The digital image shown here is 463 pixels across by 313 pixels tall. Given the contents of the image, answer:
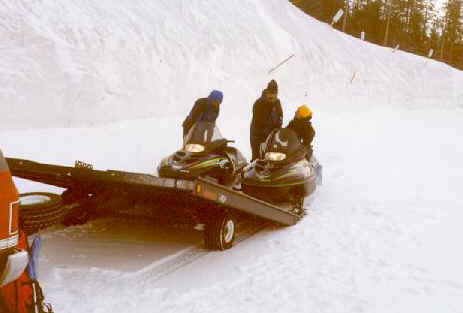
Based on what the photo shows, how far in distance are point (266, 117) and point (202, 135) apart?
2442 mm

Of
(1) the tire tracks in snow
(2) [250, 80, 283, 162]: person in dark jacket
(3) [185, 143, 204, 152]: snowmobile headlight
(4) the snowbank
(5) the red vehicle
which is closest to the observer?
(5) the red vehicle

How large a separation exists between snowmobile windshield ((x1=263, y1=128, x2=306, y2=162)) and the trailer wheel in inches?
67.8

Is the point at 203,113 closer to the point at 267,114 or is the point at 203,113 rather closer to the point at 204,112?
the point at 204,112

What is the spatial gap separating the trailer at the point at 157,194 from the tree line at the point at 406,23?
4222cm

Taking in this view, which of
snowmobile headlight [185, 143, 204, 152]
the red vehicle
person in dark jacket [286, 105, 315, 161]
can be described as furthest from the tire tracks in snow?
the red vehicle

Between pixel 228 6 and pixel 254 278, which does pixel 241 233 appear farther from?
pixel 228 6

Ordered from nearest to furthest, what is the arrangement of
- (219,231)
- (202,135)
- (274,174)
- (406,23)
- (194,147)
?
1. (219,231)
2. (194,147)
3. (202,135)
4. (274,174)
5. (406,23)

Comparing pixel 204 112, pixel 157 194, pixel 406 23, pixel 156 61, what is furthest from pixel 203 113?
pixel 406 23

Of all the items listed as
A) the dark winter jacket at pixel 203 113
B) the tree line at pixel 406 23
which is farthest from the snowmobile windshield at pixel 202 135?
the tree line at pixel 406 23

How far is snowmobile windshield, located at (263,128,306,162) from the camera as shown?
7.37m

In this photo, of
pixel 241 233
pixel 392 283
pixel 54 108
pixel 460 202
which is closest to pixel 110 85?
pixel 54 108

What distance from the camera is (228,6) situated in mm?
21719

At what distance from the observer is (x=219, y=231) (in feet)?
18.9

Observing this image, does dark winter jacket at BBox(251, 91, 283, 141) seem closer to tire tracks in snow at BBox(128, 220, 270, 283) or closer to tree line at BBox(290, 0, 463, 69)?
tire tracks in snow at BBox(128, 220, 270, 283)
